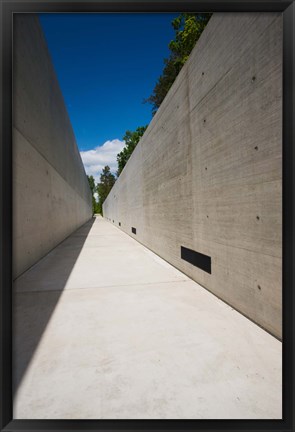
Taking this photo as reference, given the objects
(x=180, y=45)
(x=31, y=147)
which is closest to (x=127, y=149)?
(x=180, y=45)

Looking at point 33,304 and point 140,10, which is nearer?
point 140,10

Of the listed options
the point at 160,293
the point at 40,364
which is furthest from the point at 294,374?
the point at 160,293

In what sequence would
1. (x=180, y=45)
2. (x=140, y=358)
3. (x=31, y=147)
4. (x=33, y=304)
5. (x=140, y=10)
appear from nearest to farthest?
(x=140, y=10), (x=140, y=358), (x=33, y=304), (x=31, y=147), (x=180, y=45)

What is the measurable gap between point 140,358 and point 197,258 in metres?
2.36

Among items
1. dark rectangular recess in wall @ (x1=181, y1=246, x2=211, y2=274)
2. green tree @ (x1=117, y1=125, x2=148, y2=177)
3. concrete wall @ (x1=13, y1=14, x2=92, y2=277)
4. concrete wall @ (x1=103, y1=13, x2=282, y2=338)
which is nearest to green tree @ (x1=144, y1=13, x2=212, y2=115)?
concrete wall @ (x1=13, y1=14, x2=92, y2=277)

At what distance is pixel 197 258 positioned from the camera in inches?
161

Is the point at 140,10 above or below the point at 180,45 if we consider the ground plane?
below

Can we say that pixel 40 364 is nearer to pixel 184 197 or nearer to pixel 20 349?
pixel 20 349

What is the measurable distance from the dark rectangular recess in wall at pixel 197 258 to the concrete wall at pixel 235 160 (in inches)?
3.8

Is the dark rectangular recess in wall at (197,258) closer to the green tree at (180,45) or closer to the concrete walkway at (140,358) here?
the concrete walkway at (140,358)

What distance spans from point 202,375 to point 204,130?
10.7 ft

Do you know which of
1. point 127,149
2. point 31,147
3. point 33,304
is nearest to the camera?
point 33,304

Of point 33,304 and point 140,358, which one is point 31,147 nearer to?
point 33,304

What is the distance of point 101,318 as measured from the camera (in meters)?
2.73
